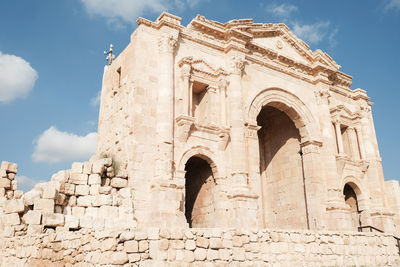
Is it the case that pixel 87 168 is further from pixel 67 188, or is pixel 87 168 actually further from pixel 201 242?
pixel 201 242

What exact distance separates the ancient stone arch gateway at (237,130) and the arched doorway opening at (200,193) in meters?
0.07

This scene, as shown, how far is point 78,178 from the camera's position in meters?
11.3

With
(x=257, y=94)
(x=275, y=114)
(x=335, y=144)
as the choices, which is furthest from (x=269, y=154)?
(x=257, y=94)

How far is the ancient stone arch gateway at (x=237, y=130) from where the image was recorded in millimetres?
12688

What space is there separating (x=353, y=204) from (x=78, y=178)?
14.1 m

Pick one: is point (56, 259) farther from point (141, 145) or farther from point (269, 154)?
point (269, 154)

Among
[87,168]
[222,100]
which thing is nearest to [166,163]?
[87,168]

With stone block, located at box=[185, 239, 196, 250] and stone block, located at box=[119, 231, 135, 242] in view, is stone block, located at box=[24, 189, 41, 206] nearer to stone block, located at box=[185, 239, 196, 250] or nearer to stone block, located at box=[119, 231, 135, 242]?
stone block, located at box=[119, 231, 135, 242]

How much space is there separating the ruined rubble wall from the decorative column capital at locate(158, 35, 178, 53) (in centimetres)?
788

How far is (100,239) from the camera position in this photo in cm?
636

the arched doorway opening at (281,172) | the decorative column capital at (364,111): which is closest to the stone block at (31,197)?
the arched doorway opening at (281,172)

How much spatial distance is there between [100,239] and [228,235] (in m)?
2.42

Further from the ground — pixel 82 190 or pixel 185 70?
pixel 185 70

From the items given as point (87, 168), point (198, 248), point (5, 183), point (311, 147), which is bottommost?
point (198, 248)
